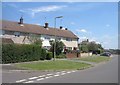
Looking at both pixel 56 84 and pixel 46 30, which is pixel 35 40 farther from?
pixel 56 84

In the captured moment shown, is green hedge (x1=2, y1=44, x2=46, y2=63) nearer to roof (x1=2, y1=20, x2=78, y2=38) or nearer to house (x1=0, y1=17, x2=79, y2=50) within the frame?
house (x1=0, y1=17, x2=79, y2=50)

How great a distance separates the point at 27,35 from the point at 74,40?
2635 centimetres

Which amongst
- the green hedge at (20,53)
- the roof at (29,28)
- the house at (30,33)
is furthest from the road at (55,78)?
the roof at (29,28)

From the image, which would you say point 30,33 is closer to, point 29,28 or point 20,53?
point 29,28

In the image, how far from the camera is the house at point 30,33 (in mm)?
60000

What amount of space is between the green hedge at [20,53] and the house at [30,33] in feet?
59.6

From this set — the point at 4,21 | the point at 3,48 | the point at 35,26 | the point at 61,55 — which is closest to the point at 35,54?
the point at 3,48

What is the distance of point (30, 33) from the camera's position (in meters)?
65.7

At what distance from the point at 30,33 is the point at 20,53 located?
101 ft

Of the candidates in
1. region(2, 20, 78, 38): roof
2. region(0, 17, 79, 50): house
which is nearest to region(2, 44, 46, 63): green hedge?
region(0, 17, 79, 50): house

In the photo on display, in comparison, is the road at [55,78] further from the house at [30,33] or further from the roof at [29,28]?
the roof at [29,28]

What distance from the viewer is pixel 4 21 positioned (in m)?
66.6

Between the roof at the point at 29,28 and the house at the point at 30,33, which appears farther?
the roof at the point at 29,28

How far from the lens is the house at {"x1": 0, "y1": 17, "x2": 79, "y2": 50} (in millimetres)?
60000
